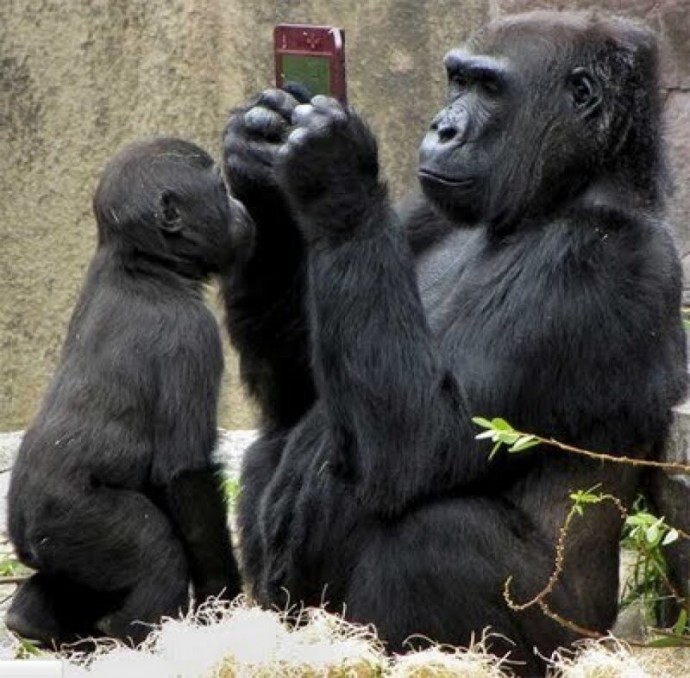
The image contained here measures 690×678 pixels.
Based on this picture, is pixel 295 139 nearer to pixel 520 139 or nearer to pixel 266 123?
pixel 266 123

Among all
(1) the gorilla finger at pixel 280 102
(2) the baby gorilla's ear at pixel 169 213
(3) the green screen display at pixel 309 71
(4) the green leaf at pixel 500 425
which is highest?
(3) the green screen display at pixel 309 71

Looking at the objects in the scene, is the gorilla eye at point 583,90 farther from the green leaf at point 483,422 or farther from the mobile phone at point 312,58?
the green leaf at point 483,422

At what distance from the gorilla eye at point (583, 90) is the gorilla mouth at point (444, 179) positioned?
0.87 feet

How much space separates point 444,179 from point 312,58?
0.43 metres

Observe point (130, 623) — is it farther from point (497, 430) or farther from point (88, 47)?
point (88, 47)

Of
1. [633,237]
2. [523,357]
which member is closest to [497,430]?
[523,357]

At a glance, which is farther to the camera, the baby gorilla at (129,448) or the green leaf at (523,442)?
the baby gorilla at (129,448)

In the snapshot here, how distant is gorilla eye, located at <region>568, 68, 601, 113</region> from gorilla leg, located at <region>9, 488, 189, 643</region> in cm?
116

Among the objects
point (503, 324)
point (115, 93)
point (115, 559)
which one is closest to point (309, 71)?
point (503, 324)

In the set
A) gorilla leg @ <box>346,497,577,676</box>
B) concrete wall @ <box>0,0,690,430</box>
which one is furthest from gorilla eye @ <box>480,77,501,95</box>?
concrete wall @ <box>0,0,690,430</box>

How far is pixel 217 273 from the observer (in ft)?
14.8

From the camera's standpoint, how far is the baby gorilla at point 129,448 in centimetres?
414

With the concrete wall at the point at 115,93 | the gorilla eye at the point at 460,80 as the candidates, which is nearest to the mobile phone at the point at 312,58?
the gorilla eye at the point at 460,80

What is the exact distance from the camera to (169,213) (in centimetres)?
436
